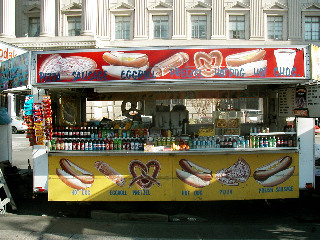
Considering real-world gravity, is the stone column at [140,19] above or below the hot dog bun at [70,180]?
above

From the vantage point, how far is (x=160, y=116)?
8.85m

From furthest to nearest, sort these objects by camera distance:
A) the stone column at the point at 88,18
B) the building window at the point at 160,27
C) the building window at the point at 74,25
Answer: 1. the building window at the point at 74,25
2. the building window at the point at 160,27
3. the stone column at the point at 88,18

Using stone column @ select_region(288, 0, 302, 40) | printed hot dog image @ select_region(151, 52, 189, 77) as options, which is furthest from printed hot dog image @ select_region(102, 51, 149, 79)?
stone column @ select_region(288, 0, 302, 40)

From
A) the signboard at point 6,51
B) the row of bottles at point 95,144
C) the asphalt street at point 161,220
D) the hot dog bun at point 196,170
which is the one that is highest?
the signboard at point 6,51

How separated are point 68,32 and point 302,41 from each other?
20582 millimetres

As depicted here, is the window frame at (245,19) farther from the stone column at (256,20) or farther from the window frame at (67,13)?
the window frame at (67,13)

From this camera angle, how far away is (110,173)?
242 inches

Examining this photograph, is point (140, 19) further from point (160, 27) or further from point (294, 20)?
point (294, 20)

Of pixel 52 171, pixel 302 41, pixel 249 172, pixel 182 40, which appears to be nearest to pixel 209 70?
pixel 249 172

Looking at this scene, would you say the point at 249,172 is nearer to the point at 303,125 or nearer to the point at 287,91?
the point at 303,125

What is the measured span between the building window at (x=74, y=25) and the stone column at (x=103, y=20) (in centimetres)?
219

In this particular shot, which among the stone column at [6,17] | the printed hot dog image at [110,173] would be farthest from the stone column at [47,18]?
the printed hot dog image at [110,173]

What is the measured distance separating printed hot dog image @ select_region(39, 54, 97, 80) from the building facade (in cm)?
2185

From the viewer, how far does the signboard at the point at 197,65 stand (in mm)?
5844
